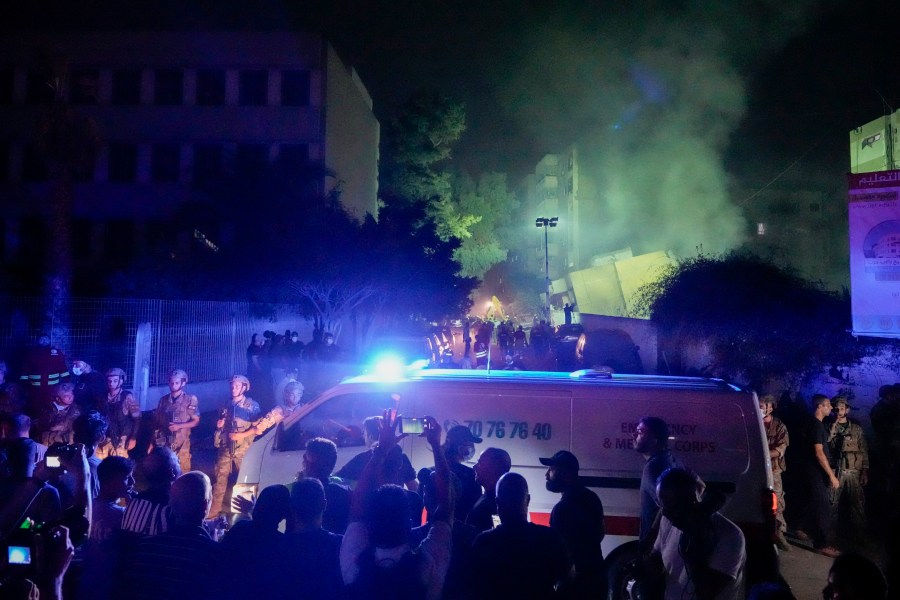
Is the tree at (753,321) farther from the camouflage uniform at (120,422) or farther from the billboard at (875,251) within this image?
the camouflage uniform at (120,422)

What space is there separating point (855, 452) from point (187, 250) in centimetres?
2531

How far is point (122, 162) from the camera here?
29.7m

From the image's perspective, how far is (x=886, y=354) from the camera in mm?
9750

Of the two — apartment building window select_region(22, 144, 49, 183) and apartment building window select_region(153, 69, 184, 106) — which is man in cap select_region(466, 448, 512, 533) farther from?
apartment building window select_region(22, 144, 49, 183)

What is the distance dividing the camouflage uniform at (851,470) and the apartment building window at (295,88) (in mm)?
26987

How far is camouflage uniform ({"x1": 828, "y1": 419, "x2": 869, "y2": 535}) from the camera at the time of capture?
7.13m

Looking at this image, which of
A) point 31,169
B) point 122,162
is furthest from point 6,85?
point 122,162

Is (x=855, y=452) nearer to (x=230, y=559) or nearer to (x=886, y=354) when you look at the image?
(x=886, y=354)

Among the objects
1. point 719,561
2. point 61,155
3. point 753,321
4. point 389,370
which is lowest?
point 719,561

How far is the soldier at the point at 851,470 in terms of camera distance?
281 inches

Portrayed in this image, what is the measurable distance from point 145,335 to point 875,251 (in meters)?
12.2

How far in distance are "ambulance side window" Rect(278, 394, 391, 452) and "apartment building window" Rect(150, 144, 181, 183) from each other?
26.8 metres

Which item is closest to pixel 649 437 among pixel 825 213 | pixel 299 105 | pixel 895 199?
pixel 895 199

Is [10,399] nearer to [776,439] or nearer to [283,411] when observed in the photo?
[283,411]
